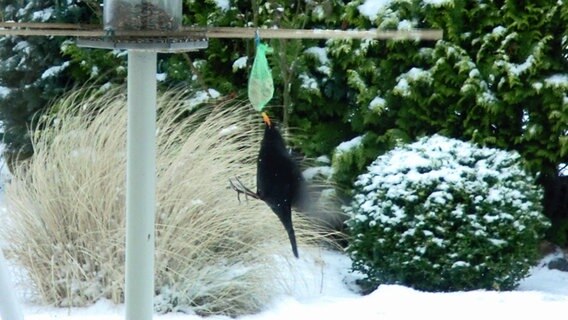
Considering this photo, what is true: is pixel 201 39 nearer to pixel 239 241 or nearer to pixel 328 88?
pixel 239 241

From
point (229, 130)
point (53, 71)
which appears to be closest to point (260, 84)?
point (229, 130)

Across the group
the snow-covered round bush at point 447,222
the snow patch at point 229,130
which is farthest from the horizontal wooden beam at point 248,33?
the snow patch at point 229,130

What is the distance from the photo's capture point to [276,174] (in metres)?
2.13

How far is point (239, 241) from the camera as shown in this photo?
452 cm

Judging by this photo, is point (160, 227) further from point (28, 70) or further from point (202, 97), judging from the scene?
point (28, 70)

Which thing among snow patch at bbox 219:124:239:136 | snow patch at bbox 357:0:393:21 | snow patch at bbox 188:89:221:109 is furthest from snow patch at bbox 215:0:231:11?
snow patch at bbox 219:124:239:136

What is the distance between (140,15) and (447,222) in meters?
2.83

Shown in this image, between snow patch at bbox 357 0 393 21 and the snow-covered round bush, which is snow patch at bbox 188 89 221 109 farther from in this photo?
the snow-covered round bush

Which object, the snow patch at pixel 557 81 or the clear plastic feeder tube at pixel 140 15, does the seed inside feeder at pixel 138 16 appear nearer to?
the clear plastic feeder tube at pixel 140 15

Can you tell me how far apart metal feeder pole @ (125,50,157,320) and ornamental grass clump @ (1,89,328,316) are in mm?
1996

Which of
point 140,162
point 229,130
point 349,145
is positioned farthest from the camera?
point 349,145

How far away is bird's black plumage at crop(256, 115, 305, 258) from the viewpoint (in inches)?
83.0

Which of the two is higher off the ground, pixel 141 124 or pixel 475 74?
pixel 141 124

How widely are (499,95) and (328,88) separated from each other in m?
1.03
